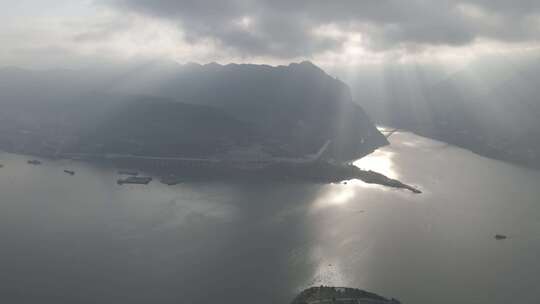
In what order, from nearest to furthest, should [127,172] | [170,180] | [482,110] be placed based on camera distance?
[170,180] < [127,172] < [482,110]

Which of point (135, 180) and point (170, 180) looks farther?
point (170, 180)

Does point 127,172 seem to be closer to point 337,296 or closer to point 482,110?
point 337,296

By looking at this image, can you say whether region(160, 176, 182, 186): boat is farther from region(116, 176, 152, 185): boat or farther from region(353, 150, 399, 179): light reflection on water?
region(353, 150, 399, 179): light reflection on water

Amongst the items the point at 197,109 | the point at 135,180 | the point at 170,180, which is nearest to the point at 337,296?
the point at 170,180

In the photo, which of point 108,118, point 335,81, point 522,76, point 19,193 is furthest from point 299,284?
point 522,76

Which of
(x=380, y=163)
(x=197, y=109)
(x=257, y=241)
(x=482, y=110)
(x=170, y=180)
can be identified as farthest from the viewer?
(x=482, y=110)

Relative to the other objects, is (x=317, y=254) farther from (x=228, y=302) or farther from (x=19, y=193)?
(x=19, y=193)
